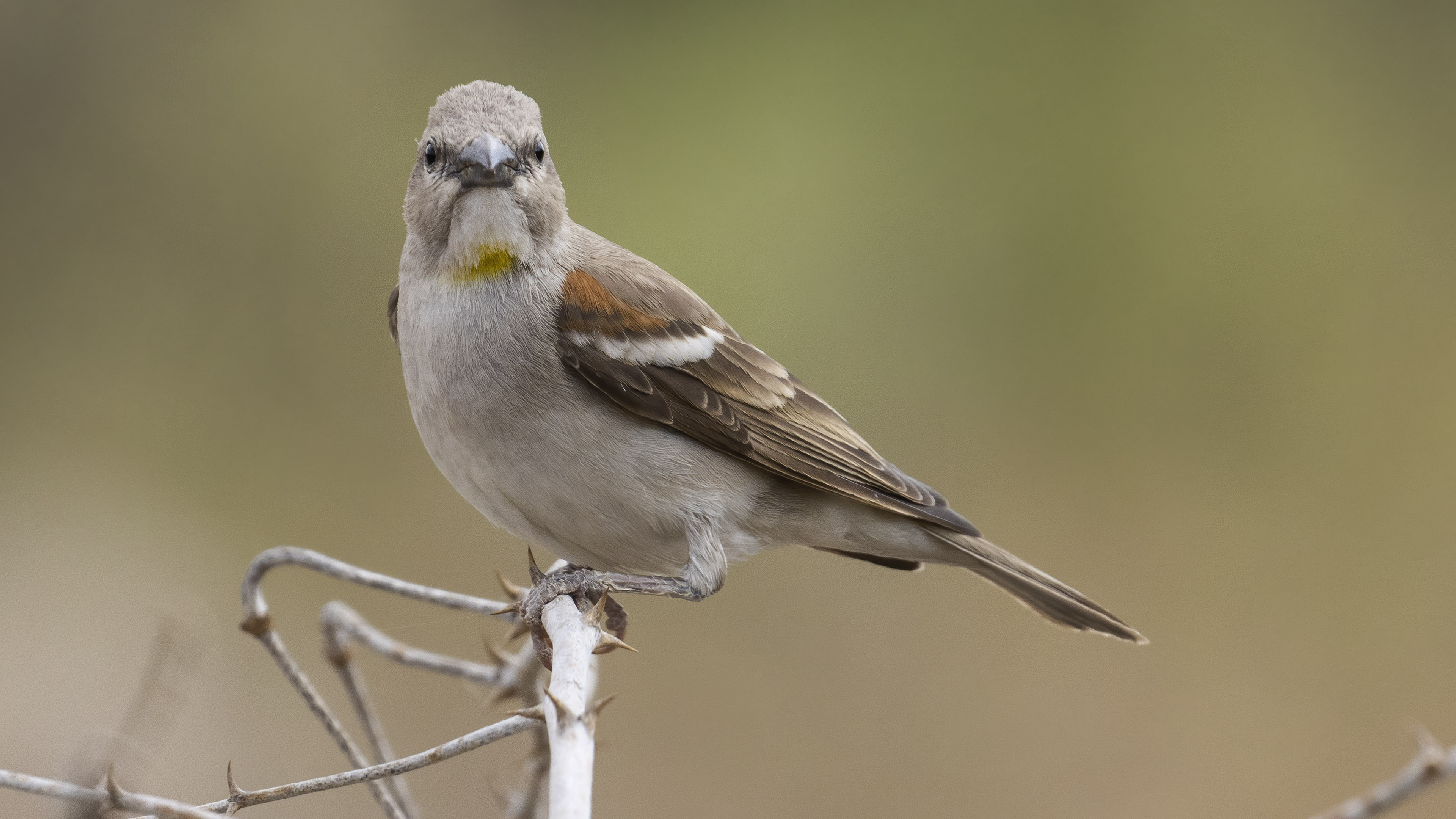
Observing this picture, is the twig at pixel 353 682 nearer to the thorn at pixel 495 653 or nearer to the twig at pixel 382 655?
the twig at pixel 382 655

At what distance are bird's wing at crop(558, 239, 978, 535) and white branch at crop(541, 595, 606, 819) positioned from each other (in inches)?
35.8

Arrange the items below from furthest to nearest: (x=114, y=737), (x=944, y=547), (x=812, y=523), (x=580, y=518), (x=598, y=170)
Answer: (x=598, y=170) → (x=944, y=547) → (x=812, y=523) → (x=580, y=518) → (x=114, y=737)

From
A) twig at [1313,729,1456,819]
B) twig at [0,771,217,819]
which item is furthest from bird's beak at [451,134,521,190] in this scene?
twig at [1313,729,1456,819]

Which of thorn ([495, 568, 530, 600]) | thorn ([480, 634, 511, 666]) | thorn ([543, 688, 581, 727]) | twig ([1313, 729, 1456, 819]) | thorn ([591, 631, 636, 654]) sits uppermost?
thorn ([495, 568, 530, 600])

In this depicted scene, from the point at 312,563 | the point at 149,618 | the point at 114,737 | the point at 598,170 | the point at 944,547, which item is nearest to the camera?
the point at 114,737

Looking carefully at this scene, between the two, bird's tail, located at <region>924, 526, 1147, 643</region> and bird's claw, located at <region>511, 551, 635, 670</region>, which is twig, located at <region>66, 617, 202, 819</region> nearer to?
bird's claw, located at <region>511, 551, 635, 670</region>

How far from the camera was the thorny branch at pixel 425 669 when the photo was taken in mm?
1606

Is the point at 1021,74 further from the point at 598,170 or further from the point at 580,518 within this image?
the point at 580,518

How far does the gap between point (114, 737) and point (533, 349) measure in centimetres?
130

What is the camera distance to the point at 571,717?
1624mm

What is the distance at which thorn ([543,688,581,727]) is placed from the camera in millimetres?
1616

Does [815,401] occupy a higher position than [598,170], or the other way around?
[598,170]

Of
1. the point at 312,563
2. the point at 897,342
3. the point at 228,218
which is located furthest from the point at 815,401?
the point at 228,218

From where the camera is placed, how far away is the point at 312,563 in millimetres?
2297
